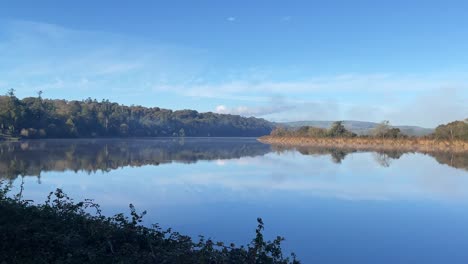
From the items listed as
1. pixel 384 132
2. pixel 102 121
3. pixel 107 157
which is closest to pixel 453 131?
pixel 384 132

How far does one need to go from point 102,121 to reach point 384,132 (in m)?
53.5

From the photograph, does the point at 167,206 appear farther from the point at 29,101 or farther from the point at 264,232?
the point at 29,101

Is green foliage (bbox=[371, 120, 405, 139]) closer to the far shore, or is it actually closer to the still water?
the far shore

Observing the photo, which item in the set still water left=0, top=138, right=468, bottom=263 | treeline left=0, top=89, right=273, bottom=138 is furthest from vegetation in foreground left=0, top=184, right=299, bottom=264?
treeline left=0, top=89, right=273, bottom=138

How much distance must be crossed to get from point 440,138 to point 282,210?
33628mm

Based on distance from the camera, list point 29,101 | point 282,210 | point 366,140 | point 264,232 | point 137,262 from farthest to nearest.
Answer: point 29,101 → point 366,140 → point 282,210 → point 264,232 → point 137,262

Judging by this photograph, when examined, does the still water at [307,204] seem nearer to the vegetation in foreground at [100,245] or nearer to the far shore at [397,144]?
the vegetation in foreground at [100,245]

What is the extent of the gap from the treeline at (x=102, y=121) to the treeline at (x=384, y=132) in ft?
119

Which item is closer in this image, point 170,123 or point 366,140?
point 366,140

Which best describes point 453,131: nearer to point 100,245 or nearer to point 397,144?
point 397,144

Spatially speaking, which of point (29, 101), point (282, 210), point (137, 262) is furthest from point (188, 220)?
point (29, 101)

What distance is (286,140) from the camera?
2076 inches

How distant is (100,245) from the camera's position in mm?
4312

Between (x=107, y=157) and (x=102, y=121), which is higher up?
(x=102, y=121)
